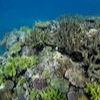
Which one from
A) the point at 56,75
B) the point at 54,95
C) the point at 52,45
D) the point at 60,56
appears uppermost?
the point at 52,45

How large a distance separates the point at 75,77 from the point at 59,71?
0.65 metres

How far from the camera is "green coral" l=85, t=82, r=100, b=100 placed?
5.58 meters

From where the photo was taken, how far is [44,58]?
23.9ft

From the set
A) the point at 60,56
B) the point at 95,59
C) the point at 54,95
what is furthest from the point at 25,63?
the point at 95,59

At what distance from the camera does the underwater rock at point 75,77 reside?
6.01 m

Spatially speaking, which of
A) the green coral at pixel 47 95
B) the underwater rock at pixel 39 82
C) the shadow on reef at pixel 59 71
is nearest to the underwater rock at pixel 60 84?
the shadow on reef at pixel 59 71

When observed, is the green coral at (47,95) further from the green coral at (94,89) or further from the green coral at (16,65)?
the green coral at (16,65)

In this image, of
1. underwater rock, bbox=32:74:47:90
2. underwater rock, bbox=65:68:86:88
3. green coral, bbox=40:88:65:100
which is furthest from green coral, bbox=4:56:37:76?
underwater rock, bbox=65:68:86:88

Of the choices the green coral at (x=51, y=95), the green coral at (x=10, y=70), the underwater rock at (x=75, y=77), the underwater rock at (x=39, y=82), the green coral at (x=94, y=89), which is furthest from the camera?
the green coral at (x=10, y=70)

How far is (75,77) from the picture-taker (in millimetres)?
6086

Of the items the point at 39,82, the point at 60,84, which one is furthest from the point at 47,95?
the point at 39,82

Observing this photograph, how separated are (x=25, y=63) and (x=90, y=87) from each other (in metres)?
2.55

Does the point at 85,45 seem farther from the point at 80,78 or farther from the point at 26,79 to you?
the point at 26,79

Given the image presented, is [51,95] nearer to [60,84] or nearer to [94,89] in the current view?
[60,84]
